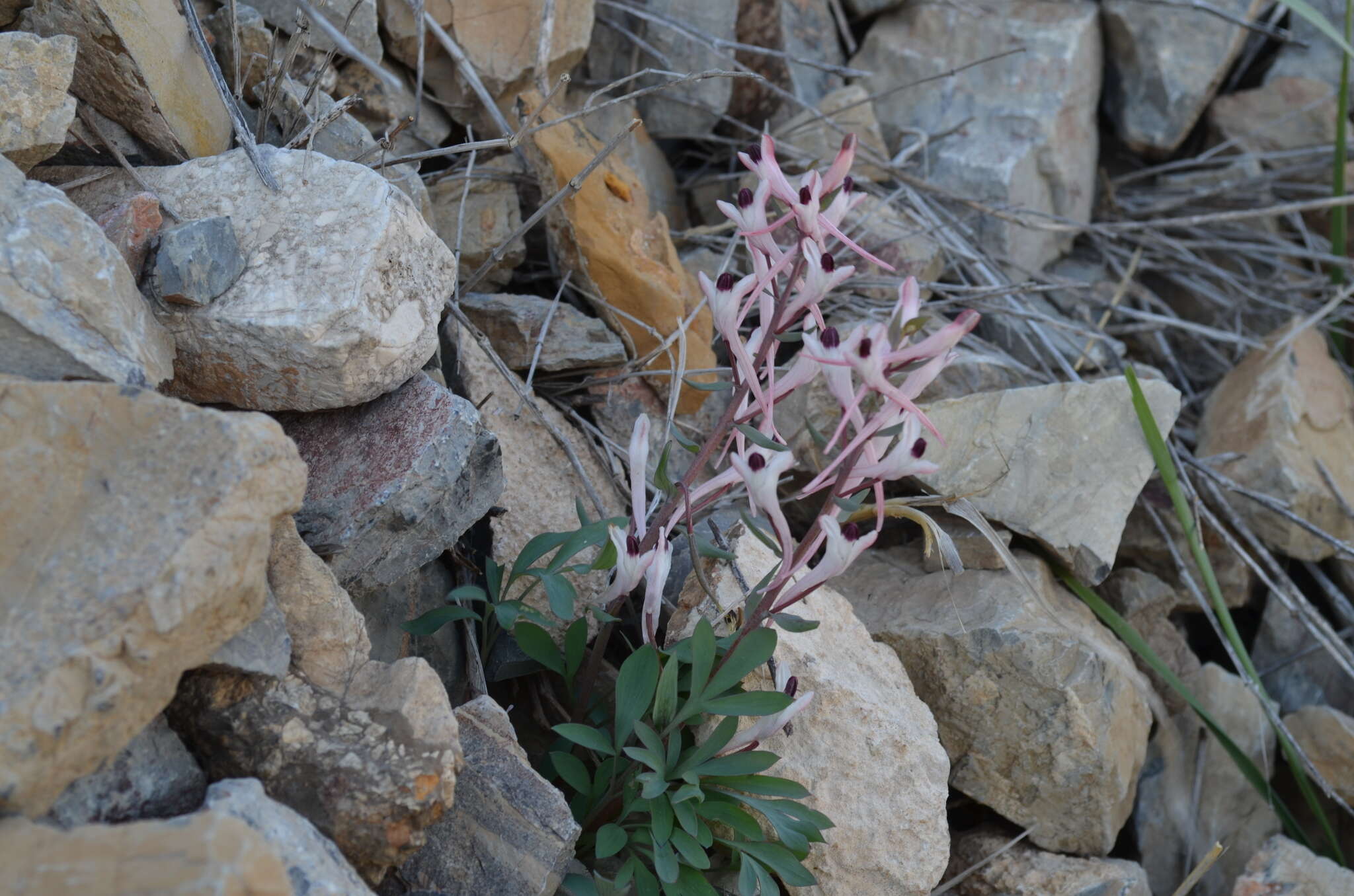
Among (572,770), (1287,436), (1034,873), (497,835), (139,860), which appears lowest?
(1034,873)

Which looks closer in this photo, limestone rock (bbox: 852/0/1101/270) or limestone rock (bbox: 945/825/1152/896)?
limestone rock (bbox: 945/825/1152/896)

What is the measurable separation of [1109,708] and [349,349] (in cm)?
194

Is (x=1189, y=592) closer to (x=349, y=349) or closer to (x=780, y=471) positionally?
(x=780, y=471)

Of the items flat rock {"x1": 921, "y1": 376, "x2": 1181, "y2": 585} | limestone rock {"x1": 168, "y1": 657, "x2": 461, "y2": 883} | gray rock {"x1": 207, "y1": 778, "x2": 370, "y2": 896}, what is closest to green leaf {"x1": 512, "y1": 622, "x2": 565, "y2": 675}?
limestone rock {"x1": 168, "y1": 657, "x2": 461, "y2": 883}

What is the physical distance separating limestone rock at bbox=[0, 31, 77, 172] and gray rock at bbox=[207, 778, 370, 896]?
3.79 ft

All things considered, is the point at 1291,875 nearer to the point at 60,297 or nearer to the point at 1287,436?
the point at 1287,436

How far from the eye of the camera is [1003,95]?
429cm

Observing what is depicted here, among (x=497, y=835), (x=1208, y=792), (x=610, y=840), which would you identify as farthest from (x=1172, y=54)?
(x=497, y=835)

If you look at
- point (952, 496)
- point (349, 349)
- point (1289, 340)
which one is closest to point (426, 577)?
point (349, 349)

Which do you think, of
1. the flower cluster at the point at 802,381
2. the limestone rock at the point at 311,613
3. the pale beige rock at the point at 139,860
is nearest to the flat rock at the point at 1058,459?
the flower cluster at the point at 802,381

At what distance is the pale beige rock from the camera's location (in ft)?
4.06

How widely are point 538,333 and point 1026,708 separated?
4.97 feet

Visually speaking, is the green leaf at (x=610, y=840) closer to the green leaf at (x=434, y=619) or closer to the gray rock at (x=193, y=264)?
the green leaf at (x=434, y=619)

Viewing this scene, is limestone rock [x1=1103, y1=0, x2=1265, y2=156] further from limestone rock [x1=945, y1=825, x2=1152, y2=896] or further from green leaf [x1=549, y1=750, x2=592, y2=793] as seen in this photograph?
green leaf [x1=549, y1=750, x2=592, y2=793]
